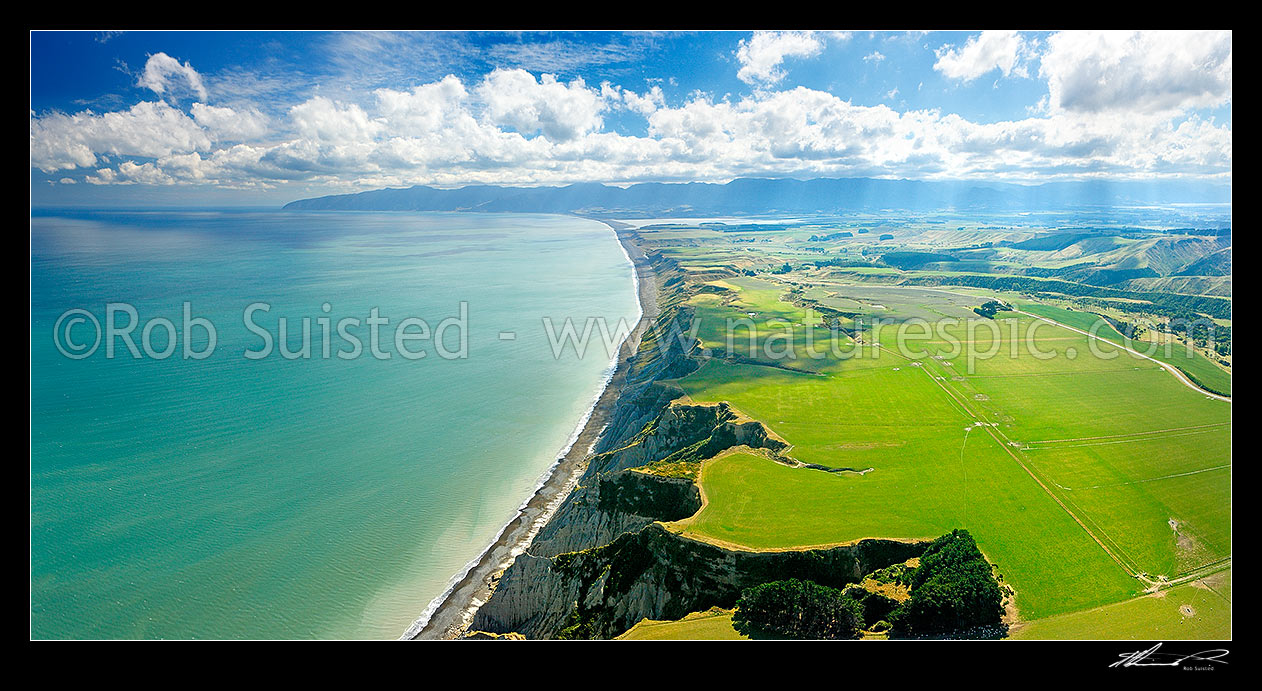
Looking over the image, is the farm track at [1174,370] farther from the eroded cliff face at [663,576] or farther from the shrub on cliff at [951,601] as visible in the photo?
the eroded cliff face at [663,576]

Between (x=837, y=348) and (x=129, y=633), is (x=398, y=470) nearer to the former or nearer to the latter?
(x=129, y=633)

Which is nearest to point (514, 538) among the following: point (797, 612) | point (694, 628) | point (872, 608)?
point (694, 628)

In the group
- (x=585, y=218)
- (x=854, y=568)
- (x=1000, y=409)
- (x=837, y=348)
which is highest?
(x=585, y=218)

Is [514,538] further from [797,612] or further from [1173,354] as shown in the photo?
[1173,354]

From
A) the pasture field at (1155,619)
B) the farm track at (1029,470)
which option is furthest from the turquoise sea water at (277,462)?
the farm track at (1029,470)

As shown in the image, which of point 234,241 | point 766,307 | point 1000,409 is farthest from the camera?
point 234,241

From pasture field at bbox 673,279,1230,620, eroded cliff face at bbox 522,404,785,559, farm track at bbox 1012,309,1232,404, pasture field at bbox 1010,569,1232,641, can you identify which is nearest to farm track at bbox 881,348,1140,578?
pasture field at bbox 673,279,1230,620

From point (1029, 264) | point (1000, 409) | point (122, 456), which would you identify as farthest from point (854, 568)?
point (1029, 264)
